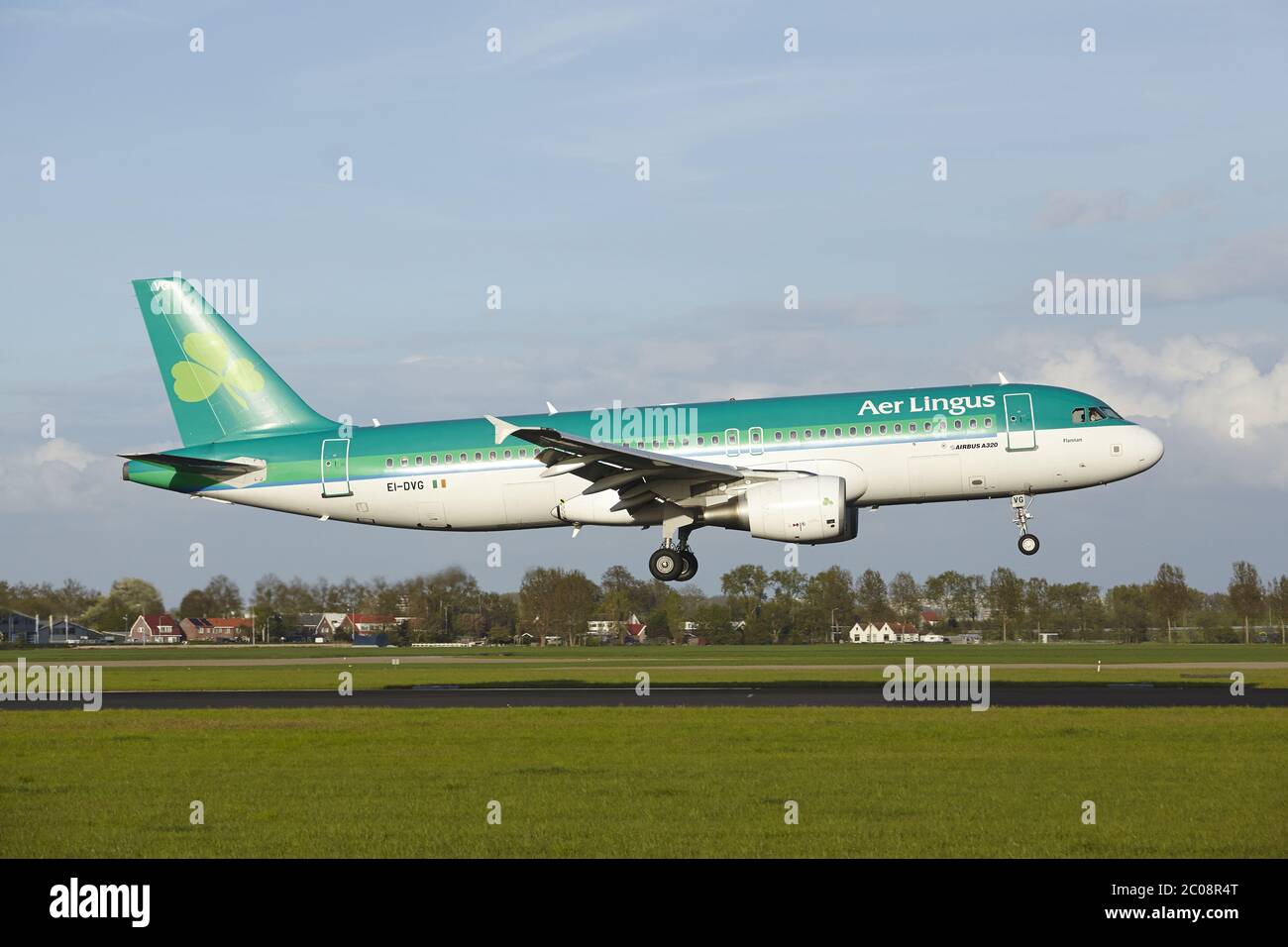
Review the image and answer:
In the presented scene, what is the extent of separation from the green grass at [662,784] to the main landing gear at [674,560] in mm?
12533

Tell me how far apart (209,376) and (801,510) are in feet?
59.7

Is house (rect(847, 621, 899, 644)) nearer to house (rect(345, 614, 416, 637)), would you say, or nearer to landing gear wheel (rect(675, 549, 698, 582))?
house (rect(345, 614, 416, 637))

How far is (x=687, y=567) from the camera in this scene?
132 feet

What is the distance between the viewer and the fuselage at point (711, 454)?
37.2m

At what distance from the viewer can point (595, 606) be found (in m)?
94.6

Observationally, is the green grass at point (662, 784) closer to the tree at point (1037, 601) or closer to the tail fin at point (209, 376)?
the tail fin at point (209, 376)

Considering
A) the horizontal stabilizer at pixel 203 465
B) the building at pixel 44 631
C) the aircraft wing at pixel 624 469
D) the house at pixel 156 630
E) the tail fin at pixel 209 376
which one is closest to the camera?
the aircraft wing at pixel 624 469

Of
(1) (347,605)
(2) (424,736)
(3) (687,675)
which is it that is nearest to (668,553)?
(3) (687,675)

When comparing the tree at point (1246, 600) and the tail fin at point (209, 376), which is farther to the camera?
the tree at point (1246, 600)

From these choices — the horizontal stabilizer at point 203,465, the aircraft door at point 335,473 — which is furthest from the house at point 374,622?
the aircraft door at point 335,473

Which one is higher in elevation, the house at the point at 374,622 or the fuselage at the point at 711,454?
the fuselage at the point at 711,454

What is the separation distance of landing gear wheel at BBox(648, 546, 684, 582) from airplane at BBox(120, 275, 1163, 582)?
48mm
